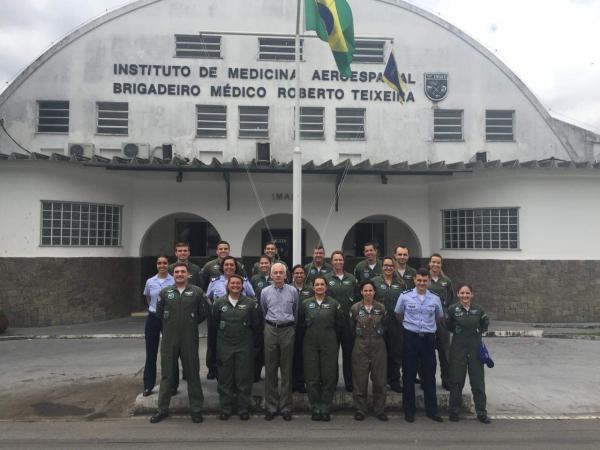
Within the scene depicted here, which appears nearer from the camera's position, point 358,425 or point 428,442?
point 428,442

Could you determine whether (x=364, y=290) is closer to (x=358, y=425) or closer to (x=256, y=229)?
(x=358, y=425)

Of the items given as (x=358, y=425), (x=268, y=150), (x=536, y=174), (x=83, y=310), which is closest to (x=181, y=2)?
(x=268, y=150)

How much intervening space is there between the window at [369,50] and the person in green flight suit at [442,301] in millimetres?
10970

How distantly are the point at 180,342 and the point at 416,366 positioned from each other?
274cm

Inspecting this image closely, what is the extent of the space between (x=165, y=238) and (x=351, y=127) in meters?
6.77

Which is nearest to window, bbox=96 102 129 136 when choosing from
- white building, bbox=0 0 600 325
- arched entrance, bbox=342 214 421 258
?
white building, bbox=0 0 600 325

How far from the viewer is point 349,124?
16.2 m

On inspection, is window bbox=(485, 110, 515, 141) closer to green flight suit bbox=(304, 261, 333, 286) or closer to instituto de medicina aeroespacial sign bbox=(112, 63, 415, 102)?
instituto de medicina aeroespacial sign bbox=(112, 63, 415, 102)

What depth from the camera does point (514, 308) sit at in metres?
12.9

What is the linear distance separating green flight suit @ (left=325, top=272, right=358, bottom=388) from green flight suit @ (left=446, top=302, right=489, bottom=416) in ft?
4.02

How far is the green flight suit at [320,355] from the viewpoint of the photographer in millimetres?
5891

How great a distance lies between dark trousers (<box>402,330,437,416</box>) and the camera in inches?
233

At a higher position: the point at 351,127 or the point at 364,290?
the point at 351,127

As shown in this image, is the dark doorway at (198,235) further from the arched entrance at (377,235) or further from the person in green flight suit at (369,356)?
the person in green flight suit at (369,356)
